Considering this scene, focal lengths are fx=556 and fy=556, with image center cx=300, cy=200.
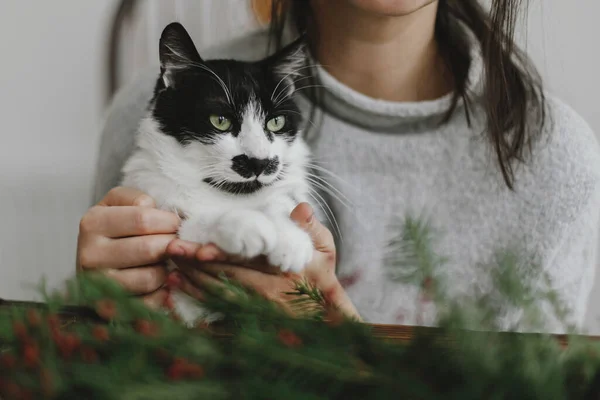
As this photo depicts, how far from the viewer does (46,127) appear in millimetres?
916

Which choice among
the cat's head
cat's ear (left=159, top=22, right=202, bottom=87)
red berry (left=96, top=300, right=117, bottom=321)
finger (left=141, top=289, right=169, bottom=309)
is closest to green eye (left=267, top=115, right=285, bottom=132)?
the cat's head

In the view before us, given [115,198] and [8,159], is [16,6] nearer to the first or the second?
[8,159]

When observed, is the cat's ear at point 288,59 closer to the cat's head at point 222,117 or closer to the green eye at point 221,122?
the cat's head at point 222,117

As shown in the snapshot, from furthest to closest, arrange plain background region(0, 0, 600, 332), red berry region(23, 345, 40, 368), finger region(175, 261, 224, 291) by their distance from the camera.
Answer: plain background region(0, 0, 600, 332)
finger region(175, 261, 224, 291)
red berry region(23, 345, 40, 368)

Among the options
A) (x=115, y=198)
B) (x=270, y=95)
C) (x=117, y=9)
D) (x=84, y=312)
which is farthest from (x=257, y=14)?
(x=84, y=312)

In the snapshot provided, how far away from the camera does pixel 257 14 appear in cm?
91

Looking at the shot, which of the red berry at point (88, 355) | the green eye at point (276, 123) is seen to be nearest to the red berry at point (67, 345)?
the red berry at point (88, 355)

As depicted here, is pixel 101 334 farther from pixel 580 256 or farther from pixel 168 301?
pixel 580 256

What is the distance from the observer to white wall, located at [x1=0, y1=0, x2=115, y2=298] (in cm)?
88

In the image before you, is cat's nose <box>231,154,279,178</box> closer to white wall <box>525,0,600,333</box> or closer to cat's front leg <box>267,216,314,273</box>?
cat's front leg <box>267,216,314,273</box>

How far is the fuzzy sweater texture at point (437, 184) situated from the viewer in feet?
2.59

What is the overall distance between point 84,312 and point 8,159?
739 millimetres

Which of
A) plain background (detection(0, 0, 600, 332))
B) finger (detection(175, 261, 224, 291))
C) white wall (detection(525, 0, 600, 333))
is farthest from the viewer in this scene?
plain background (detection(0, 0, 600, 332))

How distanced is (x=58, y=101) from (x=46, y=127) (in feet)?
0.15
